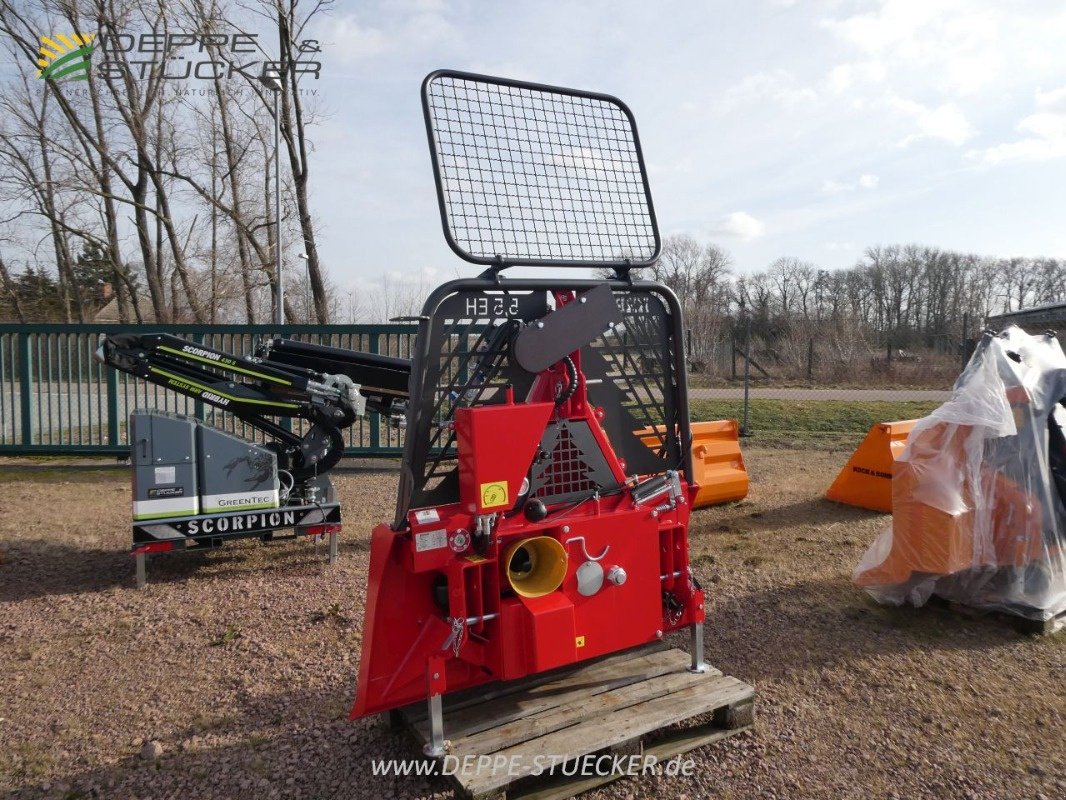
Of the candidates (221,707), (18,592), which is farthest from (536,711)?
(18,592)

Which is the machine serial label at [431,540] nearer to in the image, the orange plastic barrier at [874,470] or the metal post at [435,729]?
the metal post at [435,729]

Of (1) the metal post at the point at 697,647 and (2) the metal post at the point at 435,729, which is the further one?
(1) the metal post at the point at 697,647

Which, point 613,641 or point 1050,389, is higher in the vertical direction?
point 1050,389

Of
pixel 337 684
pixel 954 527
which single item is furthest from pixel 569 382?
pixel 954 527

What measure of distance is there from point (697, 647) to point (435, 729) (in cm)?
134

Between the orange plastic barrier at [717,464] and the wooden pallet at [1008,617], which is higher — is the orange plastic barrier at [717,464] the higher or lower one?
the higher one

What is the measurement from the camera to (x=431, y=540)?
2875 mm

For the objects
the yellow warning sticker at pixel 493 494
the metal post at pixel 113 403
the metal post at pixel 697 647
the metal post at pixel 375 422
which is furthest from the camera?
the metal post at pixel 375 422

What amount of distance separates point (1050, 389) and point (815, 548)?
2.27m

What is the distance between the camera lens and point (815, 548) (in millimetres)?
6359

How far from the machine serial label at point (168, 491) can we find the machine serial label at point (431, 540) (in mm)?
3478

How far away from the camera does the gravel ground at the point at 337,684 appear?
3.09m

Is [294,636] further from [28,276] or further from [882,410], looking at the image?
[28,276]

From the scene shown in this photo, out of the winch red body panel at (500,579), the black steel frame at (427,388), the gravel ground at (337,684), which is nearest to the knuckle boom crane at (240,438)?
the gravel ground at (337,684)
